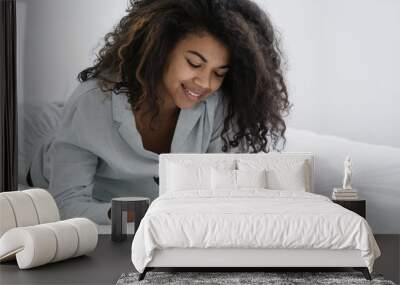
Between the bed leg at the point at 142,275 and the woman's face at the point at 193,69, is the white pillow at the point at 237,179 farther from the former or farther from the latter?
the bed leg at the point at 142,275

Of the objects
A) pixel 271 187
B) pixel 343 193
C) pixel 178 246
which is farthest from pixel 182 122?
pixel 178 246

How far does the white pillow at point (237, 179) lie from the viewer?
648 centimetres

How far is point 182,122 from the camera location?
7.00m

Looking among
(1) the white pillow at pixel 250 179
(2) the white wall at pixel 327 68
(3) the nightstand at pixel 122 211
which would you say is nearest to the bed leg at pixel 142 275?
(3) the nightstand at pixel 122 211

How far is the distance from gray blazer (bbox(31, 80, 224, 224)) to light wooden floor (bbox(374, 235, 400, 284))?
1.93 metres

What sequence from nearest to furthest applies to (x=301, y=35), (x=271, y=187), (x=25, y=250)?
(x=25, y=250)
(x=271, y=187)
(x=301, y=35)

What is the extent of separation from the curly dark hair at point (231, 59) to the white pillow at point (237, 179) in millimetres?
601

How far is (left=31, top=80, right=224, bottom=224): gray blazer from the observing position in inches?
275

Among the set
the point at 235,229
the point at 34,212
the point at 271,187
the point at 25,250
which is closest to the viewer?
the point at 235,229

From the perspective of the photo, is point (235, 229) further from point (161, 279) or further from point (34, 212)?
point (34, 212)

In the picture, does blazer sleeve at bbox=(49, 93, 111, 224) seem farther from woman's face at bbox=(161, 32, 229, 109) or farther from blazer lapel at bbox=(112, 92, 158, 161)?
woman's face at bbox=(161, 32, 229, 109)

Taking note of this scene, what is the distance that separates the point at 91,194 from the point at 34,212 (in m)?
1.39

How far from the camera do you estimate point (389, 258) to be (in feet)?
19.5

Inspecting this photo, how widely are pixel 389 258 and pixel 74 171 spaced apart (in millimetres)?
3234
